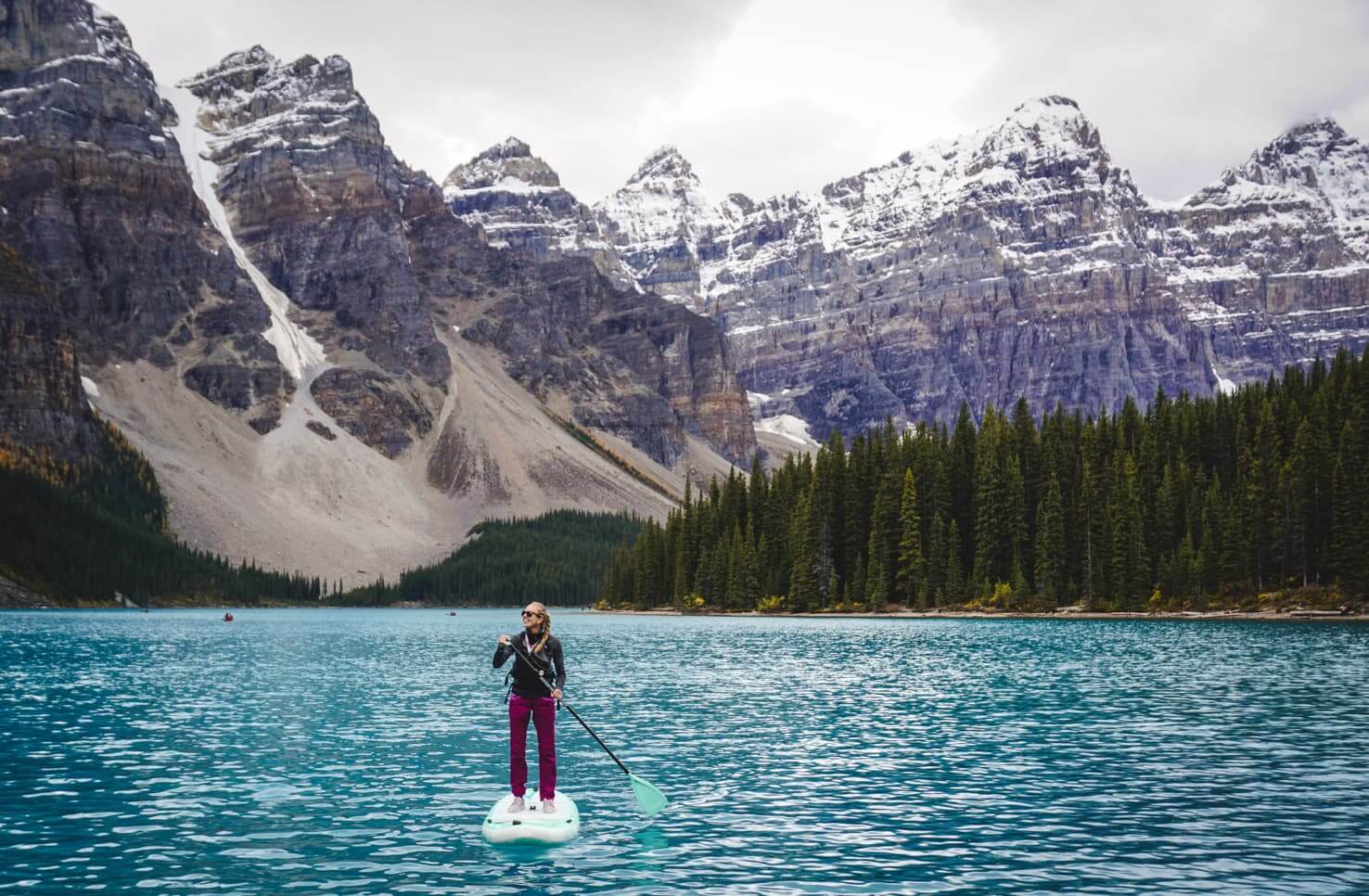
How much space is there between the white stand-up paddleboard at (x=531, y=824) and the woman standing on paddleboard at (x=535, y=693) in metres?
0.21

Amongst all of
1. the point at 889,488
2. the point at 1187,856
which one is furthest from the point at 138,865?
the point at 889,488

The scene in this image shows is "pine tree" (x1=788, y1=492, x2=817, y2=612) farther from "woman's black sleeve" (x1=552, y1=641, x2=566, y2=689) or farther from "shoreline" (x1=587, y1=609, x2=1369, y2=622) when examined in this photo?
"woman's black sleeve" (x1=552, y1=641, x2=566, y2=689)

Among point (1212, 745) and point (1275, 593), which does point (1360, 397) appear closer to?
point (1275, 593)

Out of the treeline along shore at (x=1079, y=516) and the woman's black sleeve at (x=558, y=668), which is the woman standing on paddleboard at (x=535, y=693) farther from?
the treeline along shore at (x=1079, y=516)

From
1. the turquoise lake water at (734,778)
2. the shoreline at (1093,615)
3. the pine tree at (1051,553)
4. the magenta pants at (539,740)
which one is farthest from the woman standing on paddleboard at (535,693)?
the pine tree at (1051,553)

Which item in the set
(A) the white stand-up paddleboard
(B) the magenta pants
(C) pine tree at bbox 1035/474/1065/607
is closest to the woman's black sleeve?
(B) the magenta pants

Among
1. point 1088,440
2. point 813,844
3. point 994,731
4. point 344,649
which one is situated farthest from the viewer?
point 1088,440

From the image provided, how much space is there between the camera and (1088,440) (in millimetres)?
157500

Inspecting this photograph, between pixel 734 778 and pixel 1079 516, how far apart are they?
122m

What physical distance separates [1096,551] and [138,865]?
133 m

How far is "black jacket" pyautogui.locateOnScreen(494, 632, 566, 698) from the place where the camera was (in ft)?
89.3

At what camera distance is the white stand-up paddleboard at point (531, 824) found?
26.0m

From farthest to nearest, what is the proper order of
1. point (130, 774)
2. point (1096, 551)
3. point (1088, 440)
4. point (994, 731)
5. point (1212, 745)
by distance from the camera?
point (1088, 440), point (1096, 551), point (994, 731), point (1212, 745), point (130, 774)

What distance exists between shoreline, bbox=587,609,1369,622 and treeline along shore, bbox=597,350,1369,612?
5.11 ft
